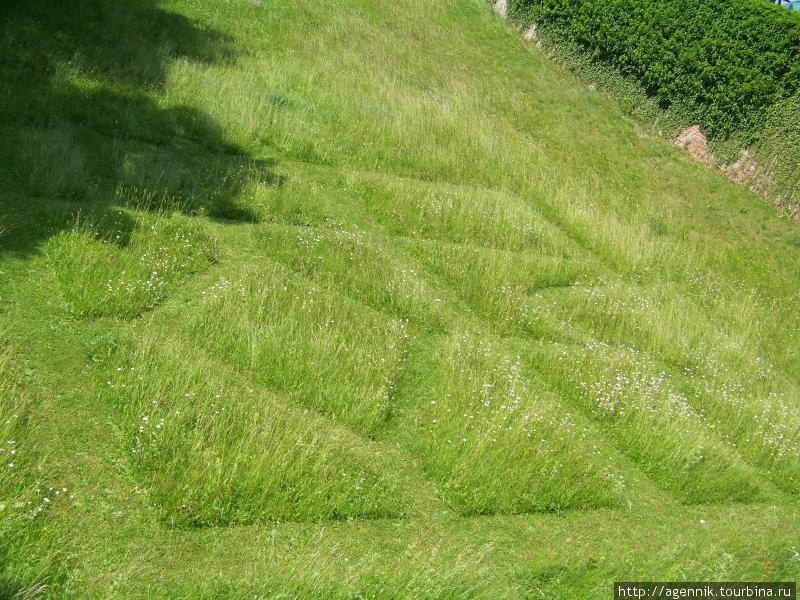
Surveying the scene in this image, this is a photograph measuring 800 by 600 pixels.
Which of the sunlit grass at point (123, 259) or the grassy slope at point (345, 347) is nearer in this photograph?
the grassy slope at point (345, 347)

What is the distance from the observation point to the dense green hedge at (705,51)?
61.9 feet

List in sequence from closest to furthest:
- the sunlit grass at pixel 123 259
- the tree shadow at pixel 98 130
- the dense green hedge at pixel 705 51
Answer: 1. the sunlit grass at pixel 123 259
2. the tree shadow at pixel 98 130
3. the dense green hedge at pixel 705 51

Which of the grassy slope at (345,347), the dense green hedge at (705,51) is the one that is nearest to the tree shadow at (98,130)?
the grassy slope at (345,347)

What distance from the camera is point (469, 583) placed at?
557cm

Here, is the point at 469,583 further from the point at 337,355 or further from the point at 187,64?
the point at 187,64

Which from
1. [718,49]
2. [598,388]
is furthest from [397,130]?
[718,49]

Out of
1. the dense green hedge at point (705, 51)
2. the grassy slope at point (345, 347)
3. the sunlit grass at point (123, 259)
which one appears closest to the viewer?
the grassy slope at point (345, 347)

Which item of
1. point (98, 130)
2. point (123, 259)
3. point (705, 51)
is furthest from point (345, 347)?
point (705, 51)

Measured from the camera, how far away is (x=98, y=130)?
11914mm

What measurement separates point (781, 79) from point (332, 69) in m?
10.1

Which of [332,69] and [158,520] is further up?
[332,69]

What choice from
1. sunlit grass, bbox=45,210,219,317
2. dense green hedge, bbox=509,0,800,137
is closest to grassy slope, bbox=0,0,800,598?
sunlit grass, bbox=45,210,219,317

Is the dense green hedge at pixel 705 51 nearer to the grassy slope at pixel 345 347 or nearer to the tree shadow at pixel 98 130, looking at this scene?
the grassy slope at pixel 345 347

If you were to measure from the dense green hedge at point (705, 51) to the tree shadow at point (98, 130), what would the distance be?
11.2 metres
